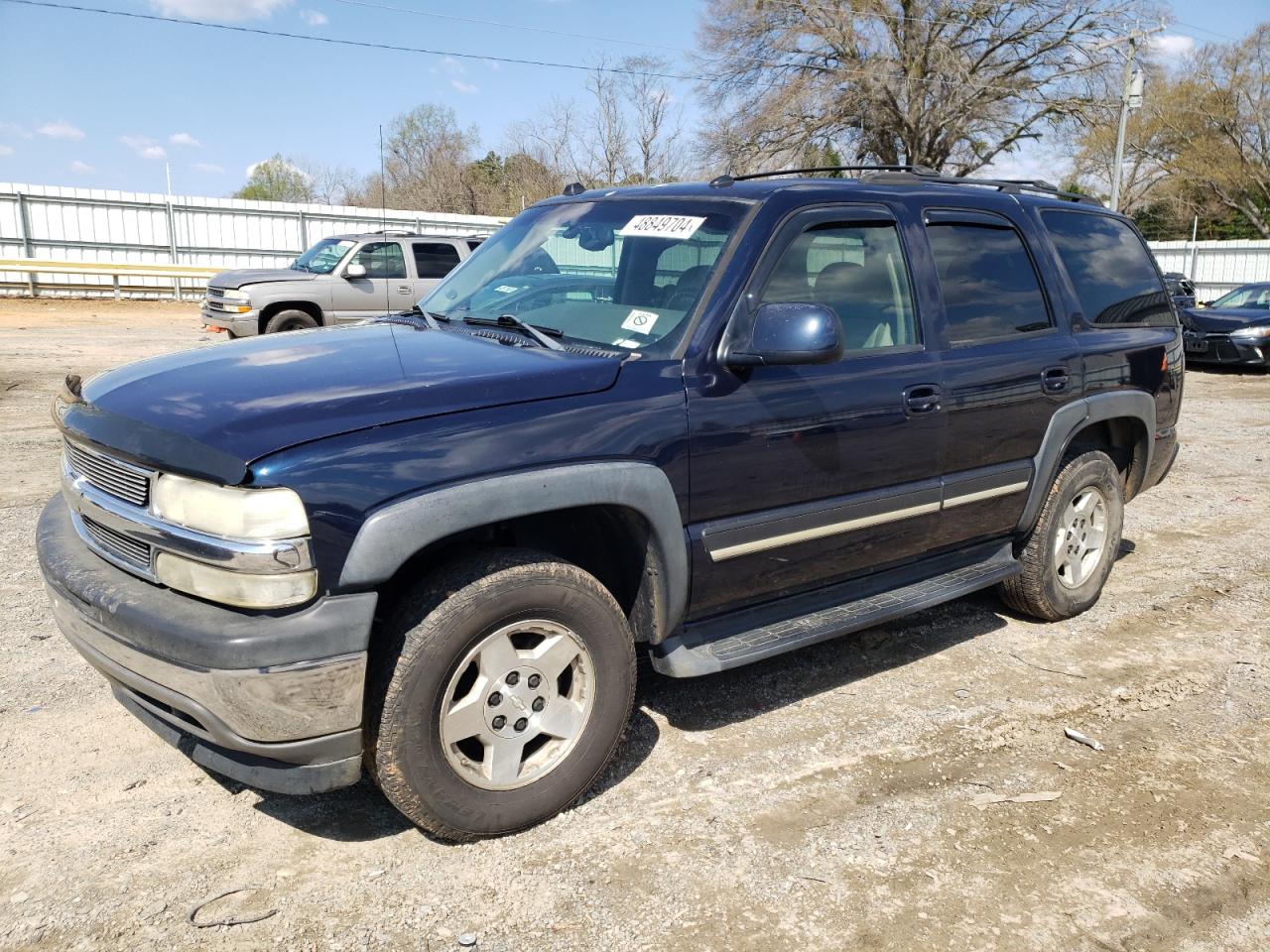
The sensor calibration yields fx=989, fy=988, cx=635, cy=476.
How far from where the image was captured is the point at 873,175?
456 centimetres

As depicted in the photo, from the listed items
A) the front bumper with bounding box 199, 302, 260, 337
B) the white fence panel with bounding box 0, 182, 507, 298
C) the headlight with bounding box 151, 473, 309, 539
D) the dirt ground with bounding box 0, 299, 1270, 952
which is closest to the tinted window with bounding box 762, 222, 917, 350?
the dirt ground with bounding box 0, 299, 1270, 952

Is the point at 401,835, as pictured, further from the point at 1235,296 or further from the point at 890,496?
the point at 1235,296

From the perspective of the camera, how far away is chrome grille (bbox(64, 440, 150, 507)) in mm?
2744

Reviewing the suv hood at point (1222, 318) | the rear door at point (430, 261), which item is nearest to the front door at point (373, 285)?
the rear door at point (430, 261)

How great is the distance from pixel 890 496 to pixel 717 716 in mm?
1085

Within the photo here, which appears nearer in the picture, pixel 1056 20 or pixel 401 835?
pixel 401 835

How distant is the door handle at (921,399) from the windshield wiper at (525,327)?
4.41 feet

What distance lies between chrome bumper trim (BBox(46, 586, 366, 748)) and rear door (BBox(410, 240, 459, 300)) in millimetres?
12205

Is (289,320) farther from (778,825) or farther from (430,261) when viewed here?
(778,825)

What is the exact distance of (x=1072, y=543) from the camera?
4895mm

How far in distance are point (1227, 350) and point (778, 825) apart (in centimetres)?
1620

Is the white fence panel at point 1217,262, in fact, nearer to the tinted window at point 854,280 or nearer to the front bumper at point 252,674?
the tinted window at point 854,280

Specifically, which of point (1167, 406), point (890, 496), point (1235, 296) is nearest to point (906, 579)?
point (890, 496)

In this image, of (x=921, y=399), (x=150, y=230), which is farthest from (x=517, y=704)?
(x=150, y=230)
